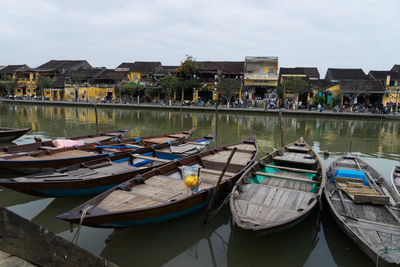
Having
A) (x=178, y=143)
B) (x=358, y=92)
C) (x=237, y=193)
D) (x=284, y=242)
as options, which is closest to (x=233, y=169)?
(x=237, y=193)

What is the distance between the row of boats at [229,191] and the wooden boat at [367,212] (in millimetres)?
12

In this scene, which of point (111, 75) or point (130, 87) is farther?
point (111, 75)

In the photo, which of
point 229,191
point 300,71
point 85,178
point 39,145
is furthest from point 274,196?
point 300,71

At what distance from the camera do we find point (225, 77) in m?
35.6

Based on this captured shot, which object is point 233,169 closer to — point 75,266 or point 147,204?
point 147,204

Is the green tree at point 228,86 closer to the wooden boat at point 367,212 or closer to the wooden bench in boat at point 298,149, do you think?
the wooden bench in boat at point 298,149

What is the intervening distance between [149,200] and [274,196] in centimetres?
233

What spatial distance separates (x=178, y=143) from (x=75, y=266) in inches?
293

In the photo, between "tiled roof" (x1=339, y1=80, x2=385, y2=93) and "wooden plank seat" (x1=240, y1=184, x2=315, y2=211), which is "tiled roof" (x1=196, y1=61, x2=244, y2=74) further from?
"wooden plank seat" (x1=240, y1=184, x2=315, y2=211)

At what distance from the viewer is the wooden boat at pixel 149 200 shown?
3.77 meters

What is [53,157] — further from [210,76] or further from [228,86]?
[210,76]

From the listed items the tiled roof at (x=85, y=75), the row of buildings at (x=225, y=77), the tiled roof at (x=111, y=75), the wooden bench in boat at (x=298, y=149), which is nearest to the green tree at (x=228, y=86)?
the row of buildings at (x=225, y=77)

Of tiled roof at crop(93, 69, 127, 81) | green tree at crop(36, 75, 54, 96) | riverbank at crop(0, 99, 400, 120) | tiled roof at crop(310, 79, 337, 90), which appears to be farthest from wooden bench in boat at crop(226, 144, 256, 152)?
green tree at crop(36, 75, 54, 96)

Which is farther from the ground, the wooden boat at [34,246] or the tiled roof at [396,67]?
the tiled roof at [396,67]
